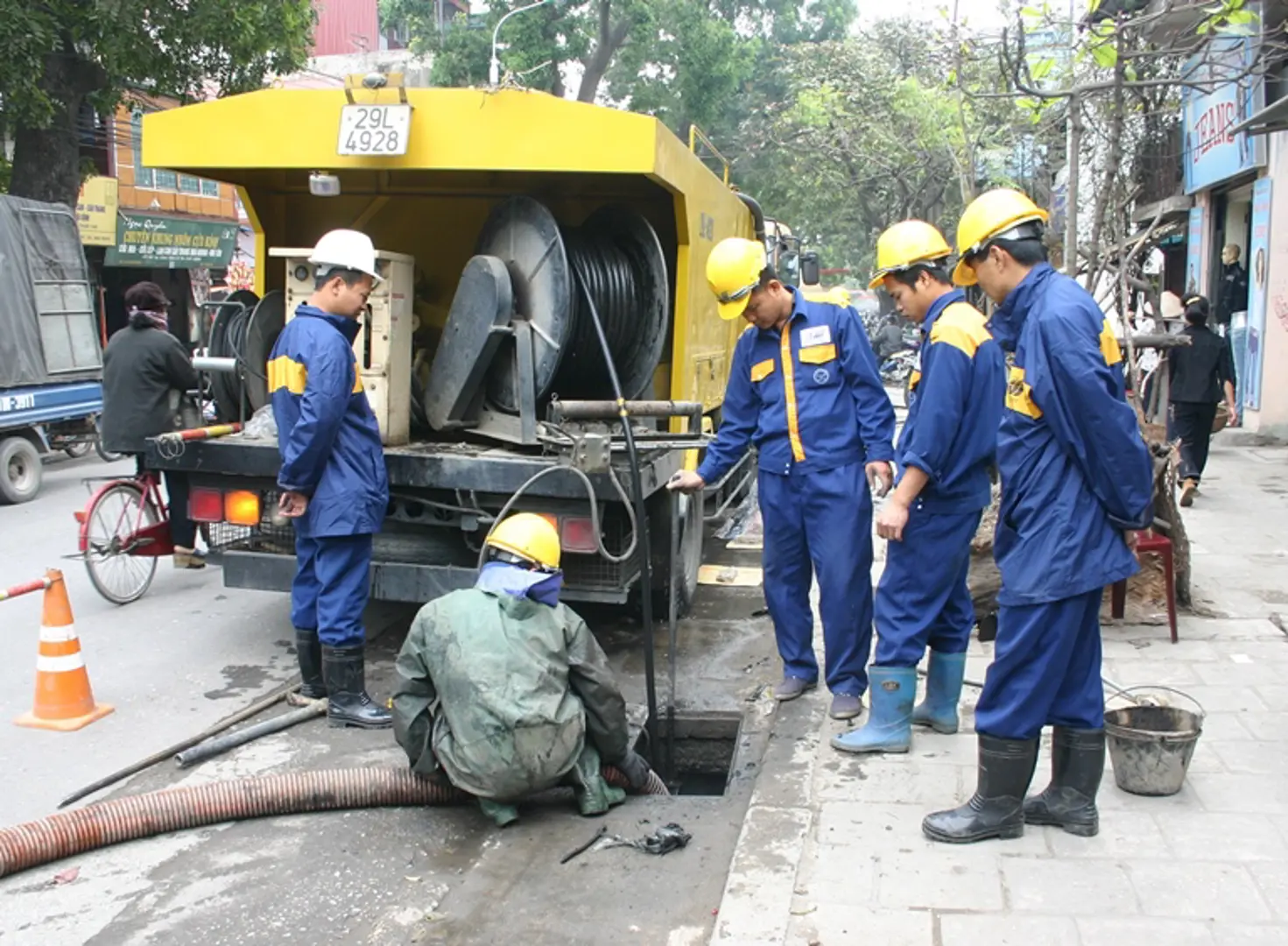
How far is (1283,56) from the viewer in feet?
27.1

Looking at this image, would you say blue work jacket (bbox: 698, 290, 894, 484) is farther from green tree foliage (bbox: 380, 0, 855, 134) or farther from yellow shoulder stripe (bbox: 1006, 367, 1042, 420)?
green tree foliage (bbox: 380, 0, 855, 134)

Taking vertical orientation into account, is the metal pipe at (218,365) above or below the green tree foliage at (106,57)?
below

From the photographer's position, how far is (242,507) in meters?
5.87

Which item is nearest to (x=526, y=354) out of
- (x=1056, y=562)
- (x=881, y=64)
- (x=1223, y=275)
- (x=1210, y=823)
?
(x=1056, y=562)

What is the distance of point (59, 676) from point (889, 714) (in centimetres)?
339

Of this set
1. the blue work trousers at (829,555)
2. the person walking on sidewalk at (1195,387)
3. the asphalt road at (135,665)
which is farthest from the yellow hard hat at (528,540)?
the person walking on sidewalk at (1195,387)

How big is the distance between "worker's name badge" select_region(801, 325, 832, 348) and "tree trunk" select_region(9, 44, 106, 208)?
11.7 metres

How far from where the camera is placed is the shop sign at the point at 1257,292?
12.8 meters

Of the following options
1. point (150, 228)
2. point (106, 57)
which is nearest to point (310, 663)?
point (106, 57)

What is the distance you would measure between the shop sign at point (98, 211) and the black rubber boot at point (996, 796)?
63.8 ft

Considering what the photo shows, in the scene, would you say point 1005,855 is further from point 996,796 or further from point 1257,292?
point 1257,292

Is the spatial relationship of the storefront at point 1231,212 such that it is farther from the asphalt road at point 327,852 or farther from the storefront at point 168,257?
the storefront at point 168,257

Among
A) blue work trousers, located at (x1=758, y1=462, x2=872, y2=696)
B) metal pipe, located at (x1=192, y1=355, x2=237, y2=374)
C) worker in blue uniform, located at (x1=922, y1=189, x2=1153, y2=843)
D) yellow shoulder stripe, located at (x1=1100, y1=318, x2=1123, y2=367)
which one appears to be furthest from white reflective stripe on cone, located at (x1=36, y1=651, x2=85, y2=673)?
yellow shoulder stripe, located at (x1=1100, y1=318, x2=1123, y2=367)

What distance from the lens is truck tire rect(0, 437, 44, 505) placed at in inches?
416
